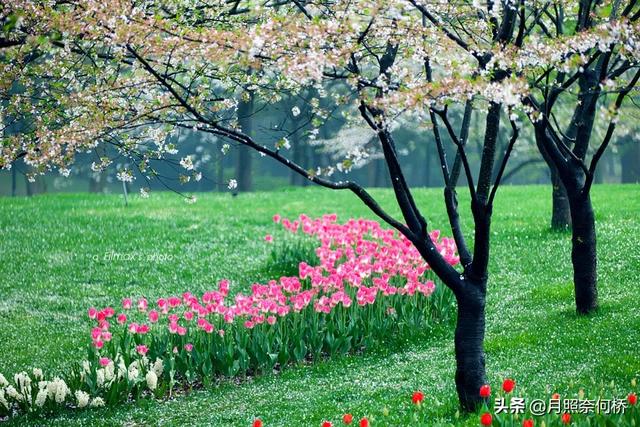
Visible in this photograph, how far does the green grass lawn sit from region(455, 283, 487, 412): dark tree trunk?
0.24 m

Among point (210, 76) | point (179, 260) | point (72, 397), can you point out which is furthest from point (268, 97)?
point (179, 260)

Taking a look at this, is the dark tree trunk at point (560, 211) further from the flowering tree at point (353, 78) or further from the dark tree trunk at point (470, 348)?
the dark tree trunk at point (470, 348)

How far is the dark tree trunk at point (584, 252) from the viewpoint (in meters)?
9.72

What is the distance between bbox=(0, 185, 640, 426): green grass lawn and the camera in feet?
27.3

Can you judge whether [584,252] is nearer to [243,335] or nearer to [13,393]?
[243,335]

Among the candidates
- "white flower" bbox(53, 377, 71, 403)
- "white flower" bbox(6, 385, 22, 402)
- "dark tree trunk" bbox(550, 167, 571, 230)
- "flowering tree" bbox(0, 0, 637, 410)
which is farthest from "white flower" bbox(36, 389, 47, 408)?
"dark tree trunk" bbox(550, 167, 571, 230)

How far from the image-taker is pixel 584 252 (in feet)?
32.2

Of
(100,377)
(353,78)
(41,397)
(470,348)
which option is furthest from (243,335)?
(353,78)

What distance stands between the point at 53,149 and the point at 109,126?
571 millimetres

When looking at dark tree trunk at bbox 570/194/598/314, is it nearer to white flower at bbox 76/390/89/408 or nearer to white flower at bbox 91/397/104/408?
white flower at bbox 91/397/104/408

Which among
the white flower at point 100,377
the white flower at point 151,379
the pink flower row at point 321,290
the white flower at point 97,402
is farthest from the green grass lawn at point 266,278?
the pink flower row at point 321,290

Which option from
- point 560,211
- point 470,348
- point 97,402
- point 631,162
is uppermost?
point 631,162

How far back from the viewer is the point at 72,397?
8789 millimetres

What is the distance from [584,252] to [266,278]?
6524mm
